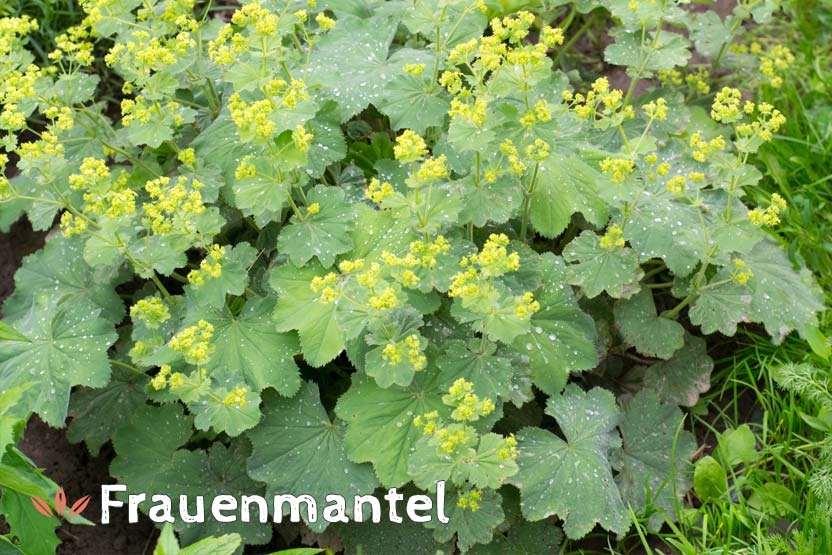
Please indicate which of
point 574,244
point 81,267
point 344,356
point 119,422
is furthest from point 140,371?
point 574,244

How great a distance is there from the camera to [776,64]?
4.50 m

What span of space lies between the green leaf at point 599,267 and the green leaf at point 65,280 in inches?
74.3

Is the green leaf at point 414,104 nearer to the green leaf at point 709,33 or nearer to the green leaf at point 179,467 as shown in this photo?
the green leaf at point 179,467

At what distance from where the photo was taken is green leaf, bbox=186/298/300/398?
3.37m

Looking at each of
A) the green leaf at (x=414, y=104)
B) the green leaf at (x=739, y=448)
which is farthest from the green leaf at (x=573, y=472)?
the green leaf at (x=414, y=104)

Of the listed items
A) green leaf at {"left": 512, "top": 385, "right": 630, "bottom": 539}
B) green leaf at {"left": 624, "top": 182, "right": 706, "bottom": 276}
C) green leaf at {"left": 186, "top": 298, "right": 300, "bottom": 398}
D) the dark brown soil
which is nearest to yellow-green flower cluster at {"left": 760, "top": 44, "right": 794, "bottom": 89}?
green leaf at {"left": 624, "top": 182, "right": 706, "bottom": 276}

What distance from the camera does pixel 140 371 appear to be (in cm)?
363

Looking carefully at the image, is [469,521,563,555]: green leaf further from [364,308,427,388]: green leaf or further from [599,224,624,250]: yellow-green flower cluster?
[599,224,624,250]: yellow-green flower cluster

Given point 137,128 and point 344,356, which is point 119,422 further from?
point 137,128

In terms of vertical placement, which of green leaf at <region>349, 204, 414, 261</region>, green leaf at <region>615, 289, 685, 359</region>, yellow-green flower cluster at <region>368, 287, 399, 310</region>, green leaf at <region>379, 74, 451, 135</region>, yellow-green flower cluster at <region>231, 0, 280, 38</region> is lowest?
green leaf at <region>615, 289, 685, 359</region>

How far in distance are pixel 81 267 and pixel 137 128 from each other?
72 centimetres

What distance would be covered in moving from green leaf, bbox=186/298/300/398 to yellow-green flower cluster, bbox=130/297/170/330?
0.37ft

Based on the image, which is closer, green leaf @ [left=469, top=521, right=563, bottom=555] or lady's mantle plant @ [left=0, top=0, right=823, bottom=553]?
lady's mantle plant @ [left=0, top=0, right=823, bottom=553]

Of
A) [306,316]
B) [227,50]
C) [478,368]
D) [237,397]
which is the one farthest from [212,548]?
[227,50]
